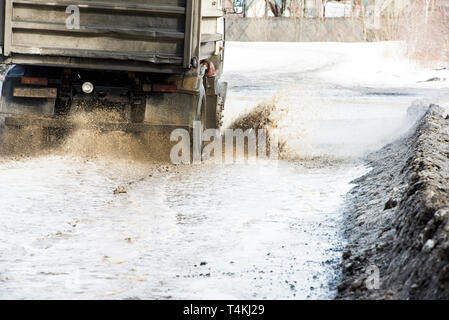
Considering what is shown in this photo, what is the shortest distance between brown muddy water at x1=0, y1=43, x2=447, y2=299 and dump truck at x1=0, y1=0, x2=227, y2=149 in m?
0.51

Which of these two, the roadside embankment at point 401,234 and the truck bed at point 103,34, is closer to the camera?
the roadside embankment at point 401,234

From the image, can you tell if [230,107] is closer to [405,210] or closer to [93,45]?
[93,45]

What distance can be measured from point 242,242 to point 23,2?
4390mm

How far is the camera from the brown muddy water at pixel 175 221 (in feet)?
16.2

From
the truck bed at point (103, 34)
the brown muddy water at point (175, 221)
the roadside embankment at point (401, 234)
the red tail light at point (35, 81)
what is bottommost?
the brown muddy water at point (175, 221)

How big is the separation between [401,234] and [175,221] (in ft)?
7.16

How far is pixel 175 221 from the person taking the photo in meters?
6.71

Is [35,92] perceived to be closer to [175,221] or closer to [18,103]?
[18,103]

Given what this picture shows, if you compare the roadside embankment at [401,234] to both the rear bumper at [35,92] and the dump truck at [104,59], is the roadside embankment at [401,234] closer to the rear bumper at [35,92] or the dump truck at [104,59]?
the dump truck at [104,59]

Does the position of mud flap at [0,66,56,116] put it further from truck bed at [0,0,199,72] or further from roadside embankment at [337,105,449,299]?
roadside embankment at [337,105,449,299]

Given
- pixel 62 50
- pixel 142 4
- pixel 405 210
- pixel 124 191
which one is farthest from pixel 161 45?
pixel 405 210

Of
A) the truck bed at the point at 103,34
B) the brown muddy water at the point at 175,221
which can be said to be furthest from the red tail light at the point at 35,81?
the brown muddy water at the point at 175,221

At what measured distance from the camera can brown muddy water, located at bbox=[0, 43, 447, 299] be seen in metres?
4.94

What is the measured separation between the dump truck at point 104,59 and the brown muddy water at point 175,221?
0.51 meters
